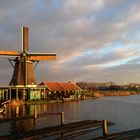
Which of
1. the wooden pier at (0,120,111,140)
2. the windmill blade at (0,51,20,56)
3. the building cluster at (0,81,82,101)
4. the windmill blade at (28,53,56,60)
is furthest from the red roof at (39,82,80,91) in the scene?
the wooden pier at (0,120,111,140)

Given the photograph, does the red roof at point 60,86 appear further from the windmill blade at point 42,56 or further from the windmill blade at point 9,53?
the windmill blade at point 9,53

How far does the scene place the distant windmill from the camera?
60.1 m

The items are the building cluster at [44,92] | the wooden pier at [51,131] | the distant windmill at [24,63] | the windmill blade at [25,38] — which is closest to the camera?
the wooden pier at [51,131]

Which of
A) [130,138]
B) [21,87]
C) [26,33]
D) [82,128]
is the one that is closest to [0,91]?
[21,87]

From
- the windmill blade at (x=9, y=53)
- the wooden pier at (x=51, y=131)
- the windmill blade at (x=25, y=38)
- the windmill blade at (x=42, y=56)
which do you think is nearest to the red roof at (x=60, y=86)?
the windmill blade at (x=42, y=56)

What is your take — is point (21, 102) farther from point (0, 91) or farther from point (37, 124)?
point (37, 124)

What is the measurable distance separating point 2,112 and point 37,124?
1132cm

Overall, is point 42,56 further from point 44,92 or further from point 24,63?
point 44,92

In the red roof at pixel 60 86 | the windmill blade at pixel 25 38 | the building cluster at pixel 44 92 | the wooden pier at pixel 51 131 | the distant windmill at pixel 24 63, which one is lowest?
the wooden pier at pixel 51 131

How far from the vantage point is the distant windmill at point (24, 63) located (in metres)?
60.1

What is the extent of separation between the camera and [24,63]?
6003cm

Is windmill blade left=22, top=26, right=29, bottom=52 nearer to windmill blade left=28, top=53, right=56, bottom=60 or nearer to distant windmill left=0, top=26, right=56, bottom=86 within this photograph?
distant windmill left=0, top=26, right=56, bottom=86

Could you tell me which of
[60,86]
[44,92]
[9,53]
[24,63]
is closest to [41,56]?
[24,63]

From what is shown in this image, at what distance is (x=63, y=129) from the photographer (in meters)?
20.7
